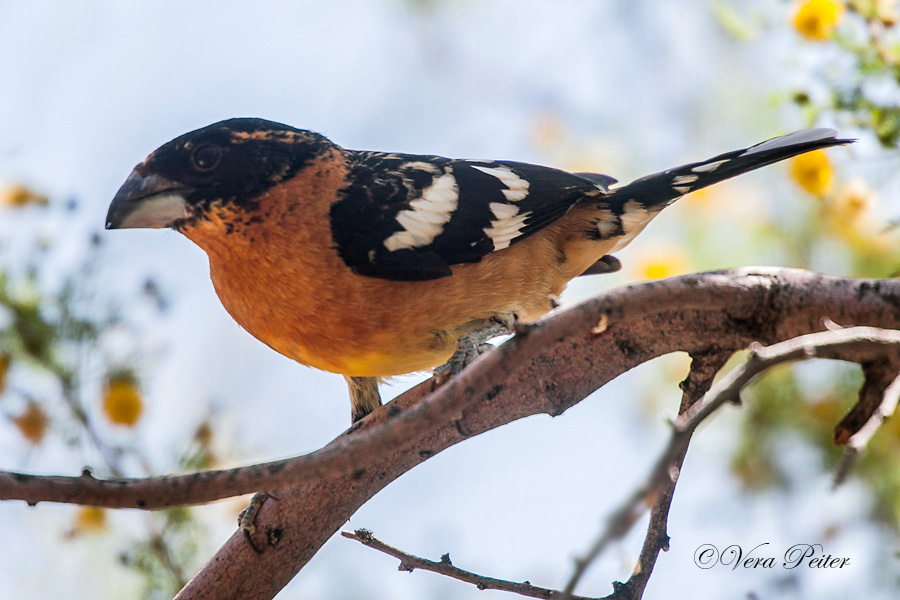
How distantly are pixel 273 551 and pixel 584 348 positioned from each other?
1.15m

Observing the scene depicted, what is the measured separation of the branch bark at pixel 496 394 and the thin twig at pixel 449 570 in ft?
0.91

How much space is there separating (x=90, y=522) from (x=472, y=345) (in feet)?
5.12

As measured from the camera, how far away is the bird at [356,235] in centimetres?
282

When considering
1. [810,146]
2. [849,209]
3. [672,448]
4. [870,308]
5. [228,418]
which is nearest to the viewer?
[672,448]

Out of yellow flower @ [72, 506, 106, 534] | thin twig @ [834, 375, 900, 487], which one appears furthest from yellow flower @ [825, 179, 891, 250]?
yellow flower @ [72, 506, 106, 534]

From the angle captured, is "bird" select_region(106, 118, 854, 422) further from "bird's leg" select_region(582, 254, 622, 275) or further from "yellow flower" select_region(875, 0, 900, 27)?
"bird's leg" select_region(582, 254, 622, 275)

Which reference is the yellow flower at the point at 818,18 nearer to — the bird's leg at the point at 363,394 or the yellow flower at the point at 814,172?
the yellow flower at the point at 814,172

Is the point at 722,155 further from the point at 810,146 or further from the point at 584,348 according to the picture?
the point at 584,348

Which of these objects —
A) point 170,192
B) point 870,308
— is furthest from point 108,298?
point 870,308

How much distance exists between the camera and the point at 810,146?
277 cm

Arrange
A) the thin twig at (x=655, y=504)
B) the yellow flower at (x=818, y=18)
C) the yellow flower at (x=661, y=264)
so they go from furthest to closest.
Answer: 1. the yellow flower at (x=661, y=264)
2. the yellow flower at (x=818, y=18)
3. the thin twig at (x=655, y=504)

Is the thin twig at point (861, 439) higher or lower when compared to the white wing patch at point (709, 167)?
lower

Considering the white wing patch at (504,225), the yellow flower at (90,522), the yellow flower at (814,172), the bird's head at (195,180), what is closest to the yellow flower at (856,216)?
the yellow flower at (814,172)

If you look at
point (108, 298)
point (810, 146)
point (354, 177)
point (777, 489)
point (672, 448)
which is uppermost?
point (354, 177)
